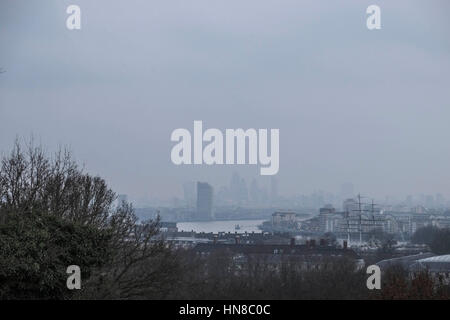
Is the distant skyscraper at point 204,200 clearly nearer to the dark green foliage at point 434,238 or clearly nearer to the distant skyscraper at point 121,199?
the distant skyscraper at point 121,199

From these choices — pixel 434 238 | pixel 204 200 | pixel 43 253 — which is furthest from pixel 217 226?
pixel 434 238

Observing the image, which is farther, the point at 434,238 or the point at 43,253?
the point at 434,238

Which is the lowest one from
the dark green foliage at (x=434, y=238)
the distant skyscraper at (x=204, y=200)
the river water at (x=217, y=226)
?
the dark green foliage at (x=434, y=238)

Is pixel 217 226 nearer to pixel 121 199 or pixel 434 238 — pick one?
pixel 121 199

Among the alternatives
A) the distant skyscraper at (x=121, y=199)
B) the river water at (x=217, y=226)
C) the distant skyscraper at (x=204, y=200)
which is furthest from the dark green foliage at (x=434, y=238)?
the distant skyscraper at (x=121, y=199)

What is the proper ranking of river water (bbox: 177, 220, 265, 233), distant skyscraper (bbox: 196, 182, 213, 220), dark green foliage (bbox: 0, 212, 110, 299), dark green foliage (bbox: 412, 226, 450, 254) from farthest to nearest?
dark green foliage (bbox: 412, 226, 450, 254), river water (bbox: 177, 220, 265, 233), distant skyscraper (bbox: 196, 182, 213, 220), dark green foliage (bbox: 0, 212, 110, 299)

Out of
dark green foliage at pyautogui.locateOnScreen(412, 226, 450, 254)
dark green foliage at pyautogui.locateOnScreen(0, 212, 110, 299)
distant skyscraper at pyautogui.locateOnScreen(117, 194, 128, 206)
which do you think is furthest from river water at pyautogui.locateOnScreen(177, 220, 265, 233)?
dark green foliage at pyautogui.locateOnScreen(412, 226, 450, 254)

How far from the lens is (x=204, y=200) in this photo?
12711 mm

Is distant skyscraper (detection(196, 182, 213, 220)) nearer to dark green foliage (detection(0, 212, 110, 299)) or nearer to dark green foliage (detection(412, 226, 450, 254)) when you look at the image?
dark green foliage (detection(0, 212, 110, 299))

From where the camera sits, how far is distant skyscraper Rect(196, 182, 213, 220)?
12.4 metres

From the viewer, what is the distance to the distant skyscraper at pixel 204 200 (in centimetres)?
1238

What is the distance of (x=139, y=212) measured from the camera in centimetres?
1327

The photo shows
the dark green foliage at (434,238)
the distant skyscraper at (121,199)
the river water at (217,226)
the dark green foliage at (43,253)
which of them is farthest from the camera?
the dark green foliage at (434,238)
